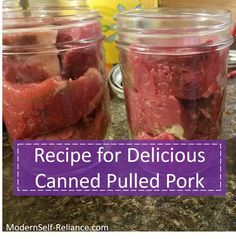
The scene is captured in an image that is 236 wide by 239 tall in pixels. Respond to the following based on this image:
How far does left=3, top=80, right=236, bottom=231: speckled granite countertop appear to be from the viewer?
0.36m

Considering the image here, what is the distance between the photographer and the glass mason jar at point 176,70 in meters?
0.36

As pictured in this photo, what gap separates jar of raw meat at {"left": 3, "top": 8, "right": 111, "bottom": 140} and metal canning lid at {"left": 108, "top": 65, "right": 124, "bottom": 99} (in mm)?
257

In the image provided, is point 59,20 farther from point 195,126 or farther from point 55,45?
point 195,126

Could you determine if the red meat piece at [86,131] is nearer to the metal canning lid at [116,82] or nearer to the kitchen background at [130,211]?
the kitchen background at [130,211]

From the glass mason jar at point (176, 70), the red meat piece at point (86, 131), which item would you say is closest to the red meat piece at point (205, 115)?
the glass mason jar at point (176, 70)

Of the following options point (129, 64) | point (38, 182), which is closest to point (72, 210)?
point (38, 182)

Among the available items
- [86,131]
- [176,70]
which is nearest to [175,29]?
[176,70]

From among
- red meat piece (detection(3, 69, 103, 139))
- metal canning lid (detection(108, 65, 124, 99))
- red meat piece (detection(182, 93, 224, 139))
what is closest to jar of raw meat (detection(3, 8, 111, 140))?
red meat piece (detection(3, 69, 103, 139))

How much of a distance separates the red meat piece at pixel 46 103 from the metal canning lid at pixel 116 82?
27 cm

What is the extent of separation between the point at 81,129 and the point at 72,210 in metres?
0.09

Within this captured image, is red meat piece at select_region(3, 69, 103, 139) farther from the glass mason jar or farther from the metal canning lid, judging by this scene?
the metal canning lid

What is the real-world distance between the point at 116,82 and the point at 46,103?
1.06 feet

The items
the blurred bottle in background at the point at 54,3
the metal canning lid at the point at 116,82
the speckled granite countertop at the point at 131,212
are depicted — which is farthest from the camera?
the metal canning lid at the point at 116,82

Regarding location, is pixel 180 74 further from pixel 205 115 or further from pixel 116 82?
pixel 116 82
